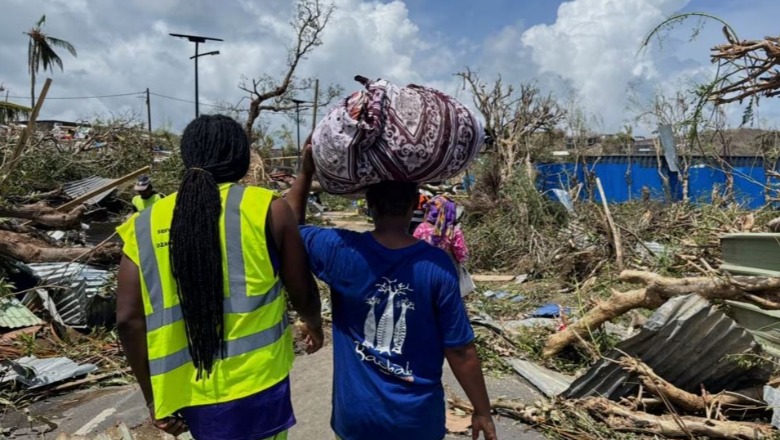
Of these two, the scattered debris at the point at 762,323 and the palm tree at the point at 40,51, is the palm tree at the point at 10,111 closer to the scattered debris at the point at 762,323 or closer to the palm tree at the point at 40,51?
the palm tree at the point at 40,51

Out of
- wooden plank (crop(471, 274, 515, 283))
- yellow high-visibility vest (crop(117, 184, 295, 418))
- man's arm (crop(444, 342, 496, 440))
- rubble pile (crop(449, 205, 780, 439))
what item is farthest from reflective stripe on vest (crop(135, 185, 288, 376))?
wooden plank (crop(471, 274, 515, 283))

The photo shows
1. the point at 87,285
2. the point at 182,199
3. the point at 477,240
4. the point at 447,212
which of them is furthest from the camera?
the point at 477,240

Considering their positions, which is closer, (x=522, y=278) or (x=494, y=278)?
(x=522, y=278)

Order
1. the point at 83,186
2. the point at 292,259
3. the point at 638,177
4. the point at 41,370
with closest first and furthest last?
the point at 292,259 < the point at 41,370 < the point at 83,186 < the point at 638,177

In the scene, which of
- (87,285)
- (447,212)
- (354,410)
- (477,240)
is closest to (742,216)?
(447,212)

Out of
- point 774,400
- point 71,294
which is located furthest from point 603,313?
point 71,294

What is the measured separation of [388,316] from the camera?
1.81m

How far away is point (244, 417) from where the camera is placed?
1.86 m

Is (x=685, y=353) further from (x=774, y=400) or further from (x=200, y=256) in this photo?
(x=200, y=256)

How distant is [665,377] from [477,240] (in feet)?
21.9

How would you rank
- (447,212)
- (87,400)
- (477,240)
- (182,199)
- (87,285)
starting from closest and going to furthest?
(182,199), (87,400), (447,212), (87,285), (477,240)

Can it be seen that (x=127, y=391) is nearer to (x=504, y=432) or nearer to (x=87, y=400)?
(x=87, y=400)

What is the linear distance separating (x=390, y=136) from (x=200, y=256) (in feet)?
2.17

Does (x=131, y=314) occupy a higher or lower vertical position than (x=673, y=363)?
higher
